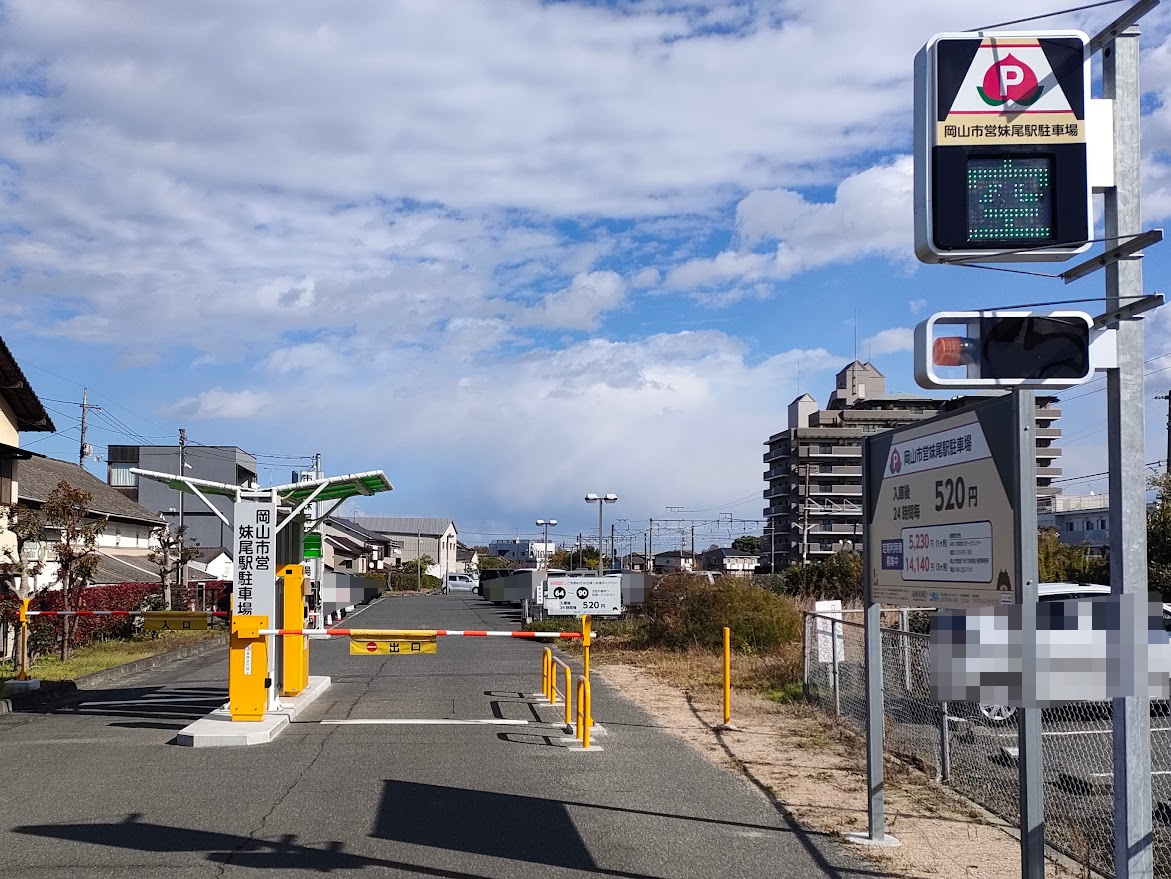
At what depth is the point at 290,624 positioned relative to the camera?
558 inches

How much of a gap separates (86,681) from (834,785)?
12810mm

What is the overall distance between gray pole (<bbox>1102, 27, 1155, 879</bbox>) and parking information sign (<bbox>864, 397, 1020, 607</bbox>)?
2.30 ft

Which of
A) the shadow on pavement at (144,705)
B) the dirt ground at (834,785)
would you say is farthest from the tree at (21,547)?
the dirt ground at (834,785)

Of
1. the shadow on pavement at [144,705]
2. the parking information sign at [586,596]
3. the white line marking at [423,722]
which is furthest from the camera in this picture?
the parking information sign at [586,596]

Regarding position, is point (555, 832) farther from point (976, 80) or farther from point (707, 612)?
point (707, 612)

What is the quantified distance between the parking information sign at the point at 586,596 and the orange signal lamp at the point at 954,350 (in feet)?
69.9

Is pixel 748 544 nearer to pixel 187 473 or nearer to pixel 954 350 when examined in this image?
pixel 187 473

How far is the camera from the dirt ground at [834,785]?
7.00 m

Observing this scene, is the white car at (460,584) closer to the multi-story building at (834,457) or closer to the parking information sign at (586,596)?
the multi-story building at (834,457)

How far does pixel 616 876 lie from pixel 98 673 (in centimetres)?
1452

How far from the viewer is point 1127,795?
4477mm

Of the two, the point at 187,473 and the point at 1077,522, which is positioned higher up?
the point at 187,473

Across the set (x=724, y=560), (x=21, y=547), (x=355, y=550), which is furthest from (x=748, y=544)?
(x=21, y=547)

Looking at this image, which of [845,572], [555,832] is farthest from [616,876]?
[845,572]
